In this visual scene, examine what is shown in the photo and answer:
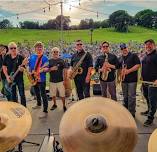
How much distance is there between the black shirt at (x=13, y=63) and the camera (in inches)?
406

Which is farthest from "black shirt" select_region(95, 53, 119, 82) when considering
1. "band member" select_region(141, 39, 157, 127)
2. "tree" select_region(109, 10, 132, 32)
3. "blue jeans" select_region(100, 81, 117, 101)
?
"tree" select_region(109, 10, 132, 32)

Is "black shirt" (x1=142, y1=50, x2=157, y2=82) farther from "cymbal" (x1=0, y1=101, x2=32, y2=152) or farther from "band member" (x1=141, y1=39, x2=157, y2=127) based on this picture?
"cymbal" (x1=0, y1=101, x2=32, y2=152)

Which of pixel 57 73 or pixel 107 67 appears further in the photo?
pixel 57 73

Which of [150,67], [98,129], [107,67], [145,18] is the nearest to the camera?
[98,129]

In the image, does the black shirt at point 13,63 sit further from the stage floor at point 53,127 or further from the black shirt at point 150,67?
the black shirt at point 150,67

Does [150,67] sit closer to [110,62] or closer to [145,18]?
[110,62]

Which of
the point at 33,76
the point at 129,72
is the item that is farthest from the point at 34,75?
the point at 129,72

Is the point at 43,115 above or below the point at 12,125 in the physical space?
below

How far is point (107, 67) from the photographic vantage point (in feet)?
32.0

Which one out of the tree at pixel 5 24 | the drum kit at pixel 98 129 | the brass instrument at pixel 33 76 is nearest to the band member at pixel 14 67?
the brass instrument at pixel 33 76

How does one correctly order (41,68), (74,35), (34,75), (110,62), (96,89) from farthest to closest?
1. (74,35)
2. (96,89)
3. (34,75)
4. (41,68)
5. (110,62)

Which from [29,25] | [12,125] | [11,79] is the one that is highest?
[12,125]

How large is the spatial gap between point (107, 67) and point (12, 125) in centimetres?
549

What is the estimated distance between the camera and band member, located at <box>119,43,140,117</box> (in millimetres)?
9555
